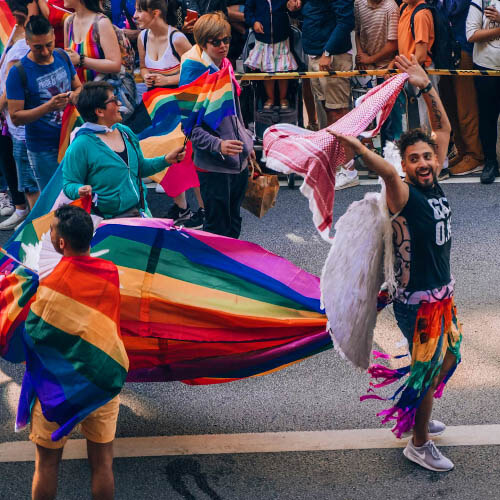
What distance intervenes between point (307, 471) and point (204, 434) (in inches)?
26.0

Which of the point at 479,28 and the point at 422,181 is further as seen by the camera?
the point at 479,28

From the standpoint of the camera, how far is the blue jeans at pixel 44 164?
23.6ft

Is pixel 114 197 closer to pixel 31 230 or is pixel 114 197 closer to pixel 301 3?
pixel 31 230

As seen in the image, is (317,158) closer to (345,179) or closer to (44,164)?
(44,164)

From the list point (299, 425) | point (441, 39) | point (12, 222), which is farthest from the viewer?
point (441, 39)

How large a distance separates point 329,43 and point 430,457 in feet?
17.7

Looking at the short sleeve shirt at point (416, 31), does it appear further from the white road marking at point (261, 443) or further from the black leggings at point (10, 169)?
the white road marking at point (261, 443)

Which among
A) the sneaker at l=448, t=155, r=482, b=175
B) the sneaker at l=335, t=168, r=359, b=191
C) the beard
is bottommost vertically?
the sneaker at l=448, t=155, r=482, b=175

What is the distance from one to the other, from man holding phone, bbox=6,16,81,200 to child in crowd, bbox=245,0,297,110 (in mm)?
2644

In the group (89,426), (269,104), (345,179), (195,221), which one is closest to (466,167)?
(345,179)

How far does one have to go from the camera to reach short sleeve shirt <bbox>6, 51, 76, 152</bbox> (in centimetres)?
684

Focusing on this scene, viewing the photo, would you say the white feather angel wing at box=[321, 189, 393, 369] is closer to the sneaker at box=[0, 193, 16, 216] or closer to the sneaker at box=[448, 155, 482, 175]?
the sneaker at box=[448, 155, 482, 175]

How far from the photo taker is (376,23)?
8.79 metres

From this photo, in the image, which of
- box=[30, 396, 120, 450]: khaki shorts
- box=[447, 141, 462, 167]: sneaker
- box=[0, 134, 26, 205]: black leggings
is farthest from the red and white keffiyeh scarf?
box=[447, 141, 462, 167]: sneaker
